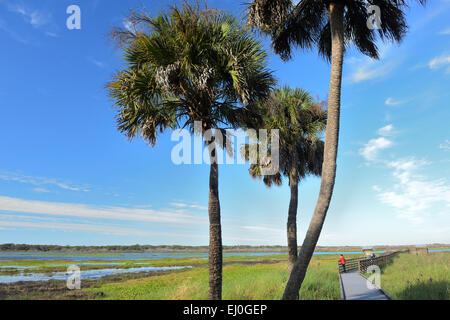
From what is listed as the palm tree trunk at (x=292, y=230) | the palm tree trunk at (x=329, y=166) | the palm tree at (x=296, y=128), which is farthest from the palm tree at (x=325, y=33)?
the palm tree trunk at (x=292, y=230)

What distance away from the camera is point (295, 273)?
6930 mm

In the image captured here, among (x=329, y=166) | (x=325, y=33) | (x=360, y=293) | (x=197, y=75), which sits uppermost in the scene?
(x=325, y=33)

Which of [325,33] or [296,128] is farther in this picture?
[296,128]

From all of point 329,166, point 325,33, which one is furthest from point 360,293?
point 325,33

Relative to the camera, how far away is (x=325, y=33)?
379 inches

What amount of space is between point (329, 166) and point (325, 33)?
17.2 feet

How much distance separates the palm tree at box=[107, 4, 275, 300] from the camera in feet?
26.6

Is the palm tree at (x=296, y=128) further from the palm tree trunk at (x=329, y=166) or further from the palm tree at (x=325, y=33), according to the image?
the palm tree trunk at (x=329, y=166)

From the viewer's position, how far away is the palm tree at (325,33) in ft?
23.0

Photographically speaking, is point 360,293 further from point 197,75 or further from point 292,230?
point 197,75

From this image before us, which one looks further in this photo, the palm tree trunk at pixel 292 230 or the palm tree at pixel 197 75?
the palm tree trunk at pixel 292 230

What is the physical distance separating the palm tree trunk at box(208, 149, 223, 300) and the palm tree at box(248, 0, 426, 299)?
1979 mm

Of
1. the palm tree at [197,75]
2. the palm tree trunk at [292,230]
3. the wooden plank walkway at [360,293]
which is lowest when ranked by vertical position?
the wooden plank walkway at [360,293]
